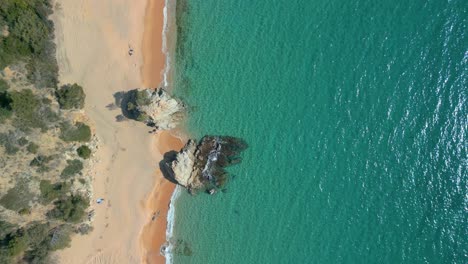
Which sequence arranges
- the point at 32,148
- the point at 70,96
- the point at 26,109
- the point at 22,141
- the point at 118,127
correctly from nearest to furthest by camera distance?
1. the point at 26,109
2. the point at 22,141
3. the point at 32,148
4. the point at 70,96
5. the point at 118,127

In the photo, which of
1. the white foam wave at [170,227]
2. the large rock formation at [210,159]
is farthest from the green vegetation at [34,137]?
the large rock formation at [210,159]

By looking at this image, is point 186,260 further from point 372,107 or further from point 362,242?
point 372,107

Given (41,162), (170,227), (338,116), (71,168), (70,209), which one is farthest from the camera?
(170,227)

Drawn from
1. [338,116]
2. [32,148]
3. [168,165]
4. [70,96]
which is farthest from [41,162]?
[338,116]

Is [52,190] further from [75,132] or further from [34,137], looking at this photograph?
[75,132]

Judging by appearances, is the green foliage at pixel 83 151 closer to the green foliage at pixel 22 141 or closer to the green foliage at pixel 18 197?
the green foliage at pixel 22 141

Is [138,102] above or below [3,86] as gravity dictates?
above

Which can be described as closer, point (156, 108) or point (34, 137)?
point (34, 137)
